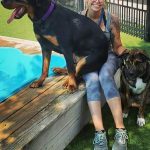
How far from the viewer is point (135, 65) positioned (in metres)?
4.55

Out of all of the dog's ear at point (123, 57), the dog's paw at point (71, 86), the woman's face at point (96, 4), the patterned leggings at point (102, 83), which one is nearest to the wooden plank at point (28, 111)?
the dog's paw at point (71, 86)

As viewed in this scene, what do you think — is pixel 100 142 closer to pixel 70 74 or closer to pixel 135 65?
pixel 70 74

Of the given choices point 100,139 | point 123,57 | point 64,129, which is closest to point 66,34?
point 123,57

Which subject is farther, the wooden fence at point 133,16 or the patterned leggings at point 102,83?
the wooden fence at point 133,16

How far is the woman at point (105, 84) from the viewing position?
4.18m

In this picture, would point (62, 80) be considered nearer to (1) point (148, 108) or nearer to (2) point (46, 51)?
(2) point (46, 51)

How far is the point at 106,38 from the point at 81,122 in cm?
117

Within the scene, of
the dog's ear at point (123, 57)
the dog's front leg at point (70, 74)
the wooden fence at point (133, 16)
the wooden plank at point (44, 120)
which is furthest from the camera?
the wooden fence at point (133, 16)

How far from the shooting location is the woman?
4184 mm

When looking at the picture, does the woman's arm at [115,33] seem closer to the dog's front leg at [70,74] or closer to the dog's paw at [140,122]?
→ the dog's front leg at [70,74]

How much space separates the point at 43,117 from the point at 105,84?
94 cm

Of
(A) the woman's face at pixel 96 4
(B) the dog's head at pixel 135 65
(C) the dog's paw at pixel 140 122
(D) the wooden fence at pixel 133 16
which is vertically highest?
(A) the woman's face at pixel 96 4

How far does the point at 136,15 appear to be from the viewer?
8.67m

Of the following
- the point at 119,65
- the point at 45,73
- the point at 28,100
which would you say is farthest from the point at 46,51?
the point at 119,65
